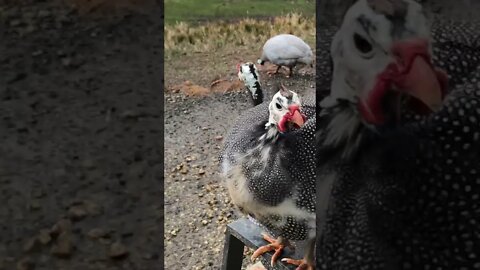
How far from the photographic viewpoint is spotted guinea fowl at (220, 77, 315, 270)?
71 cm

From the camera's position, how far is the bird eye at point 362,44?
1.67ft

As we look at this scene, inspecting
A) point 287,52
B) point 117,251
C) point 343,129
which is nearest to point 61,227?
point 117,251

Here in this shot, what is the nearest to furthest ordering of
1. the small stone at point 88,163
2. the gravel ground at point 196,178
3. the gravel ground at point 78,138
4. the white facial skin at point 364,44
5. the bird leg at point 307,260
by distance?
1. the white facial skin at point 364,44
2. the bird leg at point 307,260
3. the gravel ground at point 196,178
4. the gravel ground at point 78,138
5. the small stone at point 88,163

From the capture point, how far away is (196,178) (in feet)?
2.71

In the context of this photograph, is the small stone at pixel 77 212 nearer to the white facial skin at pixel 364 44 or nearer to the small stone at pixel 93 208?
the small stone at pixel 93 208

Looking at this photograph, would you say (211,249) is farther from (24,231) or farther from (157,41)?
(24,231)

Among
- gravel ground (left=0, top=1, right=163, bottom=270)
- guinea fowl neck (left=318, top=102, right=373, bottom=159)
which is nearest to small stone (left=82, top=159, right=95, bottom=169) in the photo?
gravel ground (left=0, top=1, right=163, bottom=270)

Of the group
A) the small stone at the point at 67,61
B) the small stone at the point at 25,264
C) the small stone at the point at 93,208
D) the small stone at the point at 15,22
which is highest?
the small stone at the point at 15,22

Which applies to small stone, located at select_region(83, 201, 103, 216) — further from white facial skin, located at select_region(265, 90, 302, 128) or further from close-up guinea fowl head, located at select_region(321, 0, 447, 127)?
close-up guinea fowl head, located at select_region(321, 0, 447, 127)

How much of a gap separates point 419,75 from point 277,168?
27cm

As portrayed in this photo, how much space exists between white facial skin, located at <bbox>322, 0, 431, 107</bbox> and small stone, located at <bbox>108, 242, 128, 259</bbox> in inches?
20.1

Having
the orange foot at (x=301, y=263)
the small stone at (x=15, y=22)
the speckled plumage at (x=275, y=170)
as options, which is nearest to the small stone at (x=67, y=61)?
the small stone at (x=15, y=22)

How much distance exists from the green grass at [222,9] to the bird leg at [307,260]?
26 cm

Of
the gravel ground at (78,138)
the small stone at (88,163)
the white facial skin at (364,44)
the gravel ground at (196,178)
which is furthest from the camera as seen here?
the small stone at (88,163)
